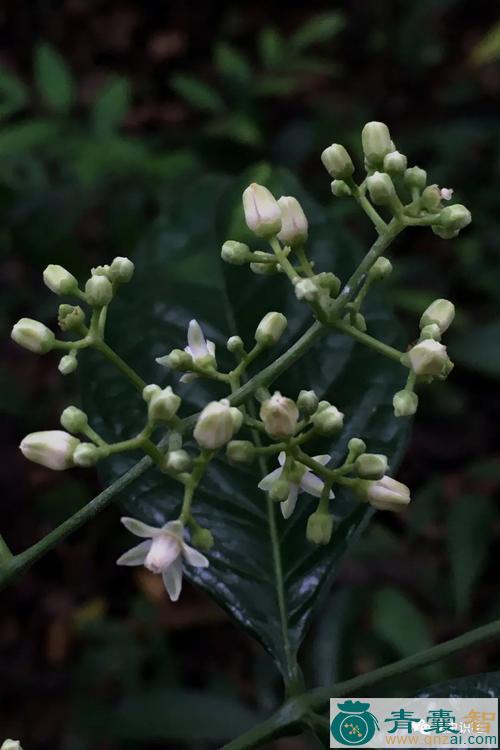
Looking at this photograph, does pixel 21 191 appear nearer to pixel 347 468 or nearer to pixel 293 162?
pixel 293 162

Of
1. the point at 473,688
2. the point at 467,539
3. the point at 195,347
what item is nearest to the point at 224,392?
the point at 195,347

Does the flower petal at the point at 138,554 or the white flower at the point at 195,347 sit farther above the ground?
the white flower at the point at 195,347

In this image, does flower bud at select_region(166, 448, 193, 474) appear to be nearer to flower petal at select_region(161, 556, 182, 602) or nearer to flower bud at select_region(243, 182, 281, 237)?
flower petal at select_region(161, 556, 182, 602)

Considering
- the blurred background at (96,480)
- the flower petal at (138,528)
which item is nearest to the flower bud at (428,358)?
the flower petal at (138,528)

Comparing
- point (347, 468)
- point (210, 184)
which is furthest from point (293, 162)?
point (347, 468)

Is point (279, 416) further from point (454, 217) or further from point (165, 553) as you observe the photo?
point (454, 217)

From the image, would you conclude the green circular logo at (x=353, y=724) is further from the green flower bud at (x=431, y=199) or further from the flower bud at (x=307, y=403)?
the green flower bud at (x=431, y=199)
